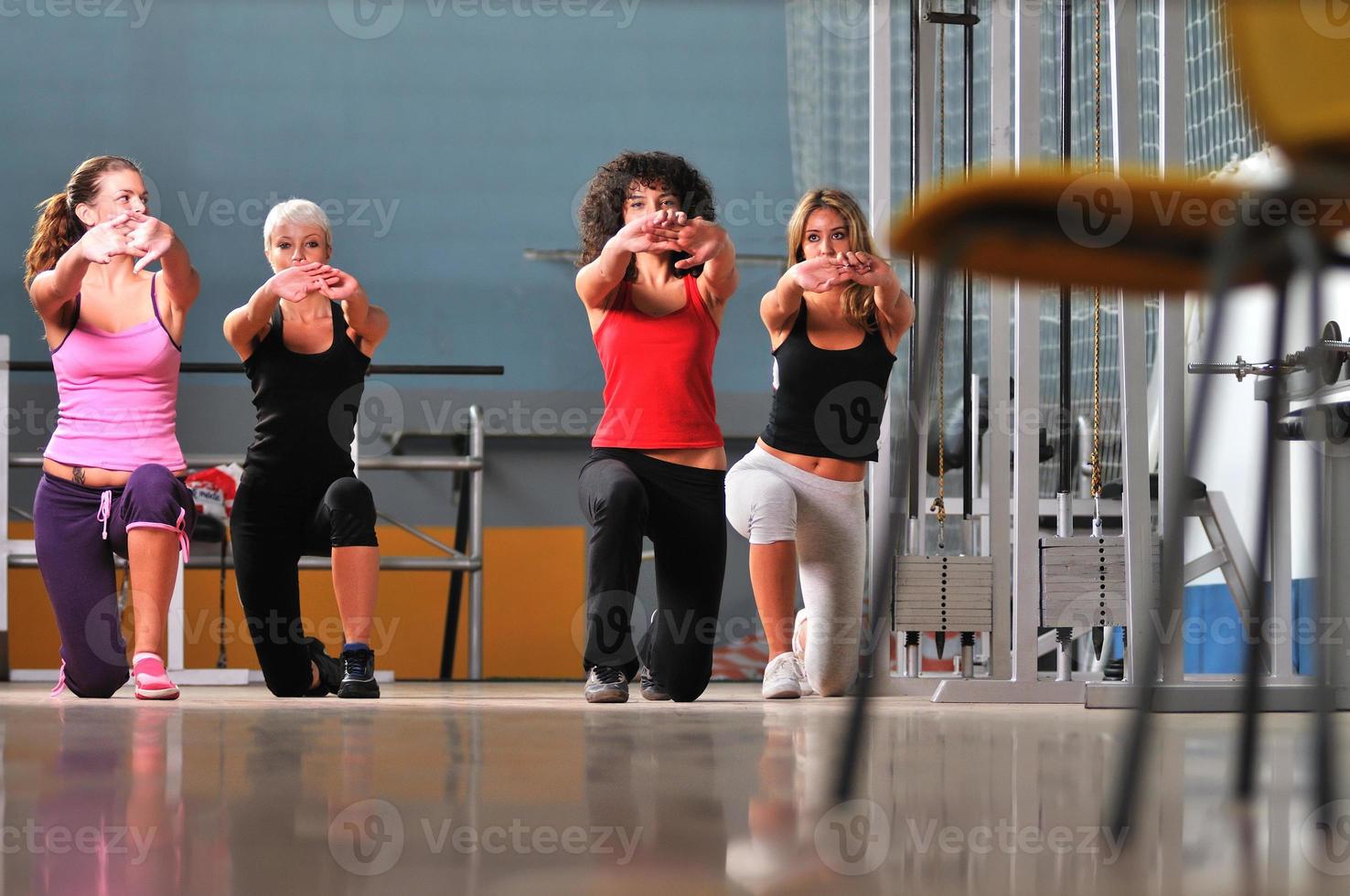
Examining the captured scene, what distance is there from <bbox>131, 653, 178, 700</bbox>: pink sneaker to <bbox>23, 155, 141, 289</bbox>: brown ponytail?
2.69 ft

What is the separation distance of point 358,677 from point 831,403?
1.05 meters

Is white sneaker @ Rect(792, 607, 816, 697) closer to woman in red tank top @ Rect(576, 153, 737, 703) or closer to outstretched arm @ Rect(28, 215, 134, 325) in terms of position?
woman in red tank top @ Rect(576, 153, 737, 703)

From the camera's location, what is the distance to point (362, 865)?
2.07 feet

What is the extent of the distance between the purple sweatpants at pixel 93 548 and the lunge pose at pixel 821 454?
1090mm

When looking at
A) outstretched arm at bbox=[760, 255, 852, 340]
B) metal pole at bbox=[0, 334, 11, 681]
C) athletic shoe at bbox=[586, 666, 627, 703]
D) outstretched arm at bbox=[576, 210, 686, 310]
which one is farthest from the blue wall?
athletic shoe at bbox=[586, 666, 627, 703]

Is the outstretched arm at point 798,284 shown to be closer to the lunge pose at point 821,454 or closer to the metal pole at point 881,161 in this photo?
the lunge pose at point 821,454

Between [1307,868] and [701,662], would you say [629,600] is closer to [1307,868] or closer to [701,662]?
[701,662]

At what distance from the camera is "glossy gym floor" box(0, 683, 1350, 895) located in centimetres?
62

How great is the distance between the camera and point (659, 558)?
102 inches

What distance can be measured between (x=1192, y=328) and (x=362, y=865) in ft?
13.8

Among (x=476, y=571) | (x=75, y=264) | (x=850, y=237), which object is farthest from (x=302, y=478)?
(x=476, y=571)

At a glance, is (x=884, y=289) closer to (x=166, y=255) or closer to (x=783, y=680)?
(x=783, y=680)

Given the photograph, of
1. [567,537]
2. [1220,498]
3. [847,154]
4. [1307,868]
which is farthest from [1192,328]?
[1307,868]

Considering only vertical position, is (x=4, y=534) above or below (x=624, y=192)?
below
